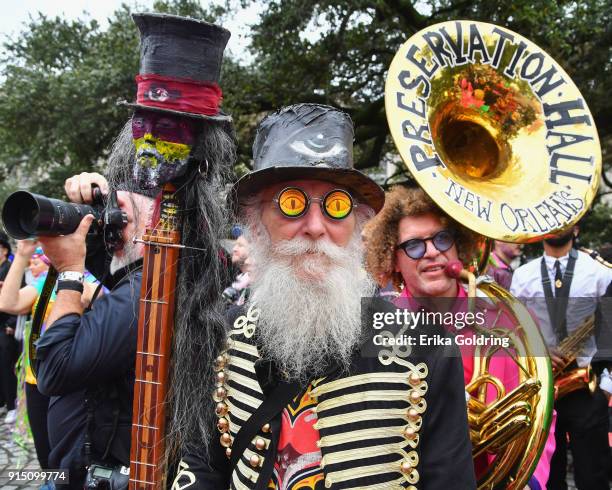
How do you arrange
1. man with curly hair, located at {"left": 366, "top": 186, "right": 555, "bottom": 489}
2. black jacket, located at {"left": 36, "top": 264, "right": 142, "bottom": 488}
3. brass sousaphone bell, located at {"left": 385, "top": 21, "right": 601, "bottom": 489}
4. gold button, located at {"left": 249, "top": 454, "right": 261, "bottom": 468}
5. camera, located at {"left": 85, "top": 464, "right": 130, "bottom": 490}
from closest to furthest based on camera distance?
gold button, located at {"left": 249, "top": 454, "right": 261, "bottom": 468} < black jacket, located at {"left": 36, "top": 264, "right": 142, "bottom": 488} < camera, located at {"left": 85, "top": 464, "right": 130, "bottom": 490} < brass sousaphone bell, located at {"left": 385, "top": 21, "right": 601, "bottom": 489} < man with curly hair, located at {"left": 366, "top": 186, "right": 555, "bottom": 489}

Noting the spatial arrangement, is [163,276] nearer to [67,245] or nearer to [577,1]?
[67,245]

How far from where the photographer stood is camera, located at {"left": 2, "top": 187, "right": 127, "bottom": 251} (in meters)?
1.77

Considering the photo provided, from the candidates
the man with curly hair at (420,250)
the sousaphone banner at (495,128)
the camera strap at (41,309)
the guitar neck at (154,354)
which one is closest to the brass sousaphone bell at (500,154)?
the sousaphone banner at (495,128)

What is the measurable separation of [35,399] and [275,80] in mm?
6264

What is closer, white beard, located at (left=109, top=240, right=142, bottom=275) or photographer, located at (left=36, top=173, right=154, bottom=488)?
photographer, located at (left=36, top=173, right=154, bottom=488)

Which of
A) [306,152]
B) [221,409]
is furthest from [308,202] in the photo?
[221,409]

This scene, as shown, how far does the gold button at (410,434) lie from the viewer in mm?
1484

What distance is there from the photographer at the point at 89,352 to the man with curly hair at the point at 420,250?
48.8 inches

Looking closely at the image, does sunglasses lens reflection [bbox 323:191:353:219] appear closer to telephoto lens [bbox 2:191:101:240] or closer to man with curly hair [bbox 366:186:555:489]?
telephoto lens [bbox 2:191:101:240]

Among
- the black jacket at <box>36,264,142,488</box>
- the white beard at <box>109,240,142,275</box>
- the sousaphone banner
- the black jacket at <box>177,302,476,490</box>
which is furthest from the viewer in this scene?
the sousaphone banner

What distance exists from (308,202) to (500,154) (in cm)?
163

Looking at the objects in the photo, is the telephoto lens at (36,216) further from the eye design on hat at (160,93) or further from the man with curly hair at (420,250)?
the man with curly hair at (420,250)

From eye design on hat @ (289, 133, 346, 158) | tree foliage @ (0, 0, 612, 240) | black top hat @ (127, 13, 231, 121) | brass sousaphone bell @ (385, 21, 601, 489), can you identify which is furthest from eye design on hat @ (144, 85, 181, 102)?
tree foliage @ (0, 0, 612, 240)

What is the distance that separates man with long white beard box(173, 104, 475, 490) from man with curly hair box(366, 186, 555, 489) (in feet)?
2.88
